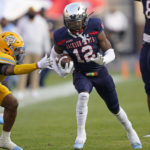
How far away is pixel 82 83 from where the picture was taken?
22.7ft

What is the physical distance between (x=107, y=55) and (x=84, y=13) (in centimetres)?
58

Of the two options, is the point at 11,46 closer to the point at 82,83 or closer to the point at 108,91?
the point at 82,83

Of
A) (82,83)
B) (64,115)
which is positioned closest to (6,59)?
(82,83)

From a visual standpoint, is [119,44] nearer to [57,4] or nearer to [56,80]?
[57,4]

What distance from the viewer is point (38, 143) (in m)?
7.41

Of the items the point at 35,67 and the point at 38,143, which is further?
the point at 38,143

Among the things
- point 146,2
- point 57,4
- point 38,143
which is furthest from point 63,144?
point 57,4

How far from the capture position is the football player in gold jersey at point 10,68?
6406 mm

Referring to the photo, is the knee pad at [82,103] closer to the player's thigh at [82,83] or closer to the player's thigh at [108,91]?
the player's thigh at [82,83]

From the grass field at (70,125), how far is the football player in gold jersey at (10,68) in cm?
44

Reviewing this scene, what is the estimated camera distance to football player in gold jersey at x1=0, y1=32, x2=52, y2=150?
641 centimetres

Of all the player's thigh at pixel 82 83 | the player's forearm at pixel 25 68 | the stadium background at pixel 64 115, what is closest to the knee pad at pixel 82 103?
the player's thigh at pixel 82 83

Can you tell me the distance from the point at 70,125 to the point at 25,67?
2778 millimetres

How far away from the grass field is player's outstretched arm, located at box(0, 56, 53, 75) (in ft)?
3.56
